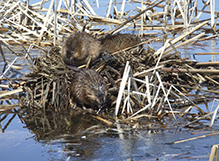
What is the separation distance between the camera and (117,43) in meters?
6.05

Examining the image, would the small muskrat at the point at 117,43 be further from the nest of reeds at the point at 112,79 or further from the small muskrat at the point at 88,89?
the small muskrat at the point at 88,89

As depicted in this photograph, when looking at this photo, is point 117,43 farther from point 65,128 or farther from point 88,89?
point 65,128

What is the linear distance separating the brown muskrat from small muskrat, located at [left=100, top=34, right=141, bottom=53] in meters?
0.38

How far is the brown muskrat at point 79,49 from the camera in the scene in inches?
212

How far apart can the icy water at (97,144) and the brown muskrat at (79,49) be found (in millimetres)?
1471

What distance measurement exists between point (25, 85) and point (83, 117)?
126 cm

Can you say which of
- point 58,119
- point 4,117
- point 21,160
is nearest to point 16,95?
point 4,117

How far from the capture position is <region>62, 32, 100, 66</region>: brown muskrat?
539 centimetres

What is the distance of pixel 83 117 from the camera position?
4.64 meters

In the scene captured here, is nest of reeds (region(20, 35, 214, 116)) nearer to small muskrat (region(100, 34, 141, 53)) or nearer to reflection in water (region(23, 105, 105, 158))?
reflection in water (region(23, 105, 105, 158))

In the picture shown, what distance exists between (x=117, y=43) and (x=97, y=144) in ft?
9.14

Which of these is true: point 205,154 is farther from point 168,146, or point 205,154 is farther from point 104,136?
point 104,136

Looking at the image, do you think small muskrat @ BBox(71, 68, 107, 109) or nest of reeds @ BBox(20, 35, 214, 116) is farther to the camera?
nest of reeds @ BBox(20, 35, 214, 116)

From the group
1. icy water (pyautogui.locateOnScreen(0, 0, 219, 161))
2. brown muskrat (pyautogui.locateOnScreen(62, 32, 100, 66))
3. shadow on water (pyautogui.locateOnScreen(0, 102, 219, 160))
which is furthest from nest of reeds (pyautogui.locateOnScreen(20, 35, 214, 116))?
icy water (pyautogui.locateOnScreen(0, 0, 219, 161))
